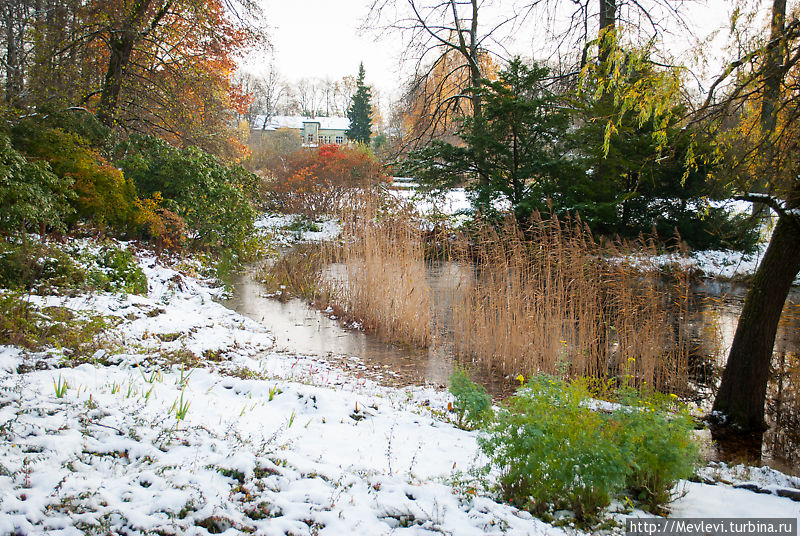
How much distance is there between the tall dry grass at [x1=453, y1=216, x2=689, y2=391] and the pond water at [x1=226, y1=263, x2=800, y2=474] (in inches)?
12.1

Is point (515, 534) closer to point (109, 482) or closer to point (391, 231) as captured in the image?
point (109, 482)

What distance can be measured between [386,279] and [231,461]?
17.0ft

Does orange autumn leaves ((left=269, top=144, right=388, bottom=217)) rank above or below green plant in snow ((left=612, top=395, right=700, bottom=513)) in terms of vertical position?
above

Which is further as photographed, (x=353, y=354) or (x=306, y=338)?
(x=306, y=338)

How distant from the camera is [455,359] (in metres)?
6.58

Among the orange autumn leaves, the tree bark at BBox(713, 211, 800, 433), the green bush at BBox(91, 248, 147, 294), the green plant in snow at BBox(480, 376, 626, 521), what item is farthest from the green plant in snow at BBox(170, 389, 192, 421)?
the orange autumn leaves

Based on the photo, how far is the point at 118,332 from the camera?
5203mm

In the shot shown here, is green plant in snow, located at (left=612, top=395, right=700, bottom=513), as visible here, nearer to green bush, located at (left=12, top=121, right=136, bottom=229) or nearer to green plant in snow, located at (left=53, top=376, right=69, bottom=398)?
green plant in snow, located at (left=53, top=376, right=69, bottom=398)

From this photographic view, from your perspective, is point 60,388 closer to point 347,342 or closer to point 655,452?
point 655,452

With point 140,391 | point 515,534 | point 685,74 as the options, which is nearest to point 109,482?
point 140,391

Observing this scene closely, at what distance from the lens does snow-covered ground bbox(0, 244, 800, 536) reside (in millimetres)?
2258

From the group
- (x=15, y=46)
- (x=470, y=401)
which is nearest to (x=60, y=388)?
(x=470, y=401)

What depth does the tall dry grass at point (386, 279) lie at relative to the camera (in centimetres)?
731

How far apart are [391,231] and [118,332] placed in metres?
4.59
